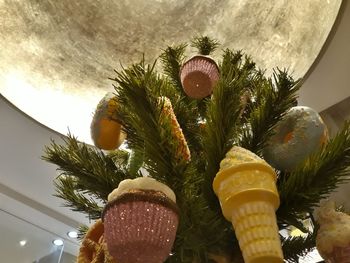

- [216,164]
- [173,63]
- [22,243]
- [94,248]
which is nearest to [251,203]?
[216,164]

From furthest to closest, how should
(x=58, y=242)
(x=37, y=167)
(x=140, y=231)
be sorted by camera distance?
(x=58, y=242) < (x=37, y=167) < (x=140, y=231)

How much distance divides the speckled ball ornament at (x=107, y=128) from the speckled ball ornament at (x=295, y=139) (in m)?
0.23

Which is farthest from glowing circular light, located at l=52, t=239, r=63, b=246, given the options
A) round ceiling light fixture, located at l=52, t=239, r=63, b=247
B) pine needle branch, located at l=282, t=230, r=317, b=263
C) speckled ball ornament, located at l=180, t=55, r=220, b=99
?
pine needle branch, located at l=282, t=230, r=317, b=263

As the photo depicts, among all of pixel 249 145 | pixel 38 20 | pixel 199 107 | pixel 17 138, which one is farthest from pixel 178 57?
pixel 17 138

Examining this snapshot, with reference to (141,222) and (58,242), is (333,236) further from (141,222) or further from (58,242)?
(58,242)

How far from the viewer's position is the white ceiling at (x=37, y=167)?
121 cm

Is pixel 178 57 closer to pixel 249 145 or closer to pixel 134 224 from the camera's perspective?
pixel 249 145

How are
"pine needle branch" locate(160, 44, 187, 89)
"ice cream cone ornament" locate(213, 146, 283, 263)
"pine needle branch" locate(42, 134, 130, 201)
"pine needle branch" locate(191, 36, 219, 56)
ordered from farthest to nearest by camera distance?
"pine needle branch" locate(191, 36, 219, 56)
"pine needle branch" locate(160, 44, 187, 89)
"pine needle branch" locate(42, 134, 130, 201)
"ice cream cone ornament" locate(213, 146, 283, 263)

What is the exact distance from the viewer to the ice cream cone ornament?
0.41 m

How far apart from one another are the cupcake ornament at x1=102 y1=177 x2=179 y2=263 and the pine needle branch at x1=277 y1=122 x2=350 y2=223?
6.4 inches

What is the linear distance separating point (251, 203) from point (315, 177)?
132 mm

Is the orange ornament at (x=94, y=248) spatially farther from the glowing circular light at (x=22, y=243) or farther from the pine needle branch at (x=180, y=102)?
the glowing circular light at (x=22, y=243)

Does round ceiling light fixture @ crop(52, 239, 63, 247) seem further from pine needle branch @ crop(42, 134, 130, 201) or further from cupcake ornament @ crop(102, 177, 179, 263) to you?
cupcake ornament @ crop(102, 177, 179, 263)

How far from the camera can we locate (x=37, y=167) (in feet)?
5.45
